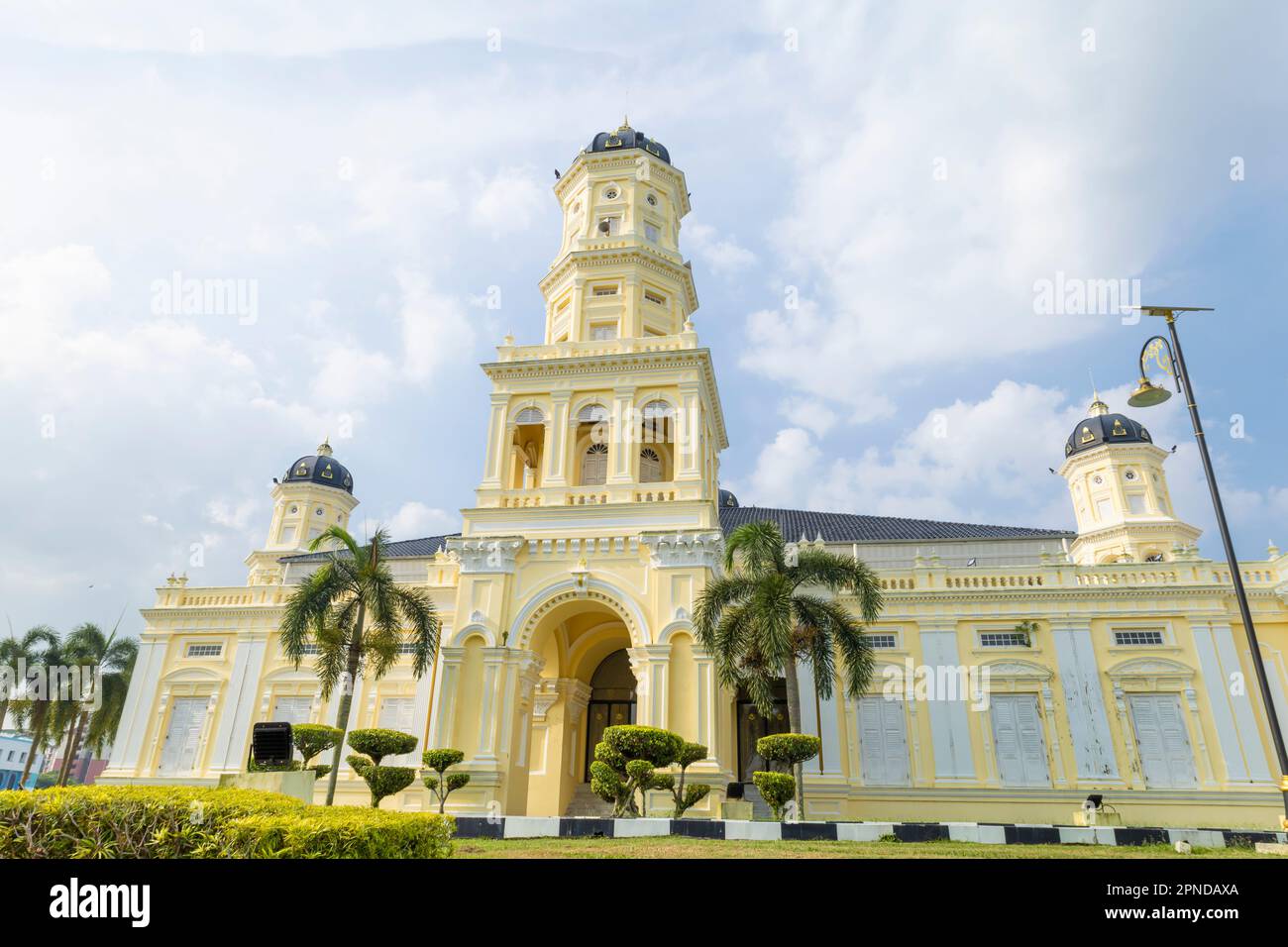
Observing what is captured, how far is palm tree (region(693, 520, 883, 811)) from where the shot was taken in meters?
19.3

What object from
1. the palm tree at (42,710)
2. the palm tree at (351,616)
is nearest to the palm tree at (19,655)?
the palm tree at (42,710)

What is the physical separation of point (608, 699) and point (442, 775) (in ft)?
31.2

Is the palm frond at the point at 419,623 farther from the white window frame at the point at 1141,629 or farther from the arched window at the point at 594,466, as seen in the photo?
the white window frame at the point at 1141,629

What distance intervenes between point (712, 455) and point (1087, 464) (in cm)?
2462

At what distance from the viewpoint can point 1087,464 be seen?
138 feet

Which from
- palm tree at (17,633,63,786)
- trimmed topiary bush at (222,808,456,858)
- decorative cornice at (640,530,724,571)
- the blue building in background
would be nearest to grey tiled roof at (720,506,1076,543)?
decorative cornice at (640,530,724,571)

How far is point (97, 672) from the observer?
36031 millimetres

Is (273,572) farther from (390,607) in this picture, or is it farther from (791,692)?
(791,692)

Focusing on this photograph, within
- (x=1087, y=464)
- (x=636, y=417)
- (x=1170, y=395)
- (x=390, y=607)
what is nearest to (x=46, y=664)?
(x=390, y=607)

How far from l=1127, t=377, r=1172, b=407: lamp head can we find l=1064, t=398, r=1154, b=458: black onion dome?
3038 centimetres

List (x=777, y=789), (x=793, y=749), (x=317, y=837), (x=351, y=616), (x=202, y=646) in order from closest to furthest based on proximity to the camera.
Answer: (x=317, y=837) → (x=777, y=789) → (x=793, y=749) → (x=351, y=616) → (x=202, y=646)

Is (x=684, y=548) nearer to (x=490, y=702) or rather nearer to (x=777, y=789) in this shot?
(x=490, y=702)

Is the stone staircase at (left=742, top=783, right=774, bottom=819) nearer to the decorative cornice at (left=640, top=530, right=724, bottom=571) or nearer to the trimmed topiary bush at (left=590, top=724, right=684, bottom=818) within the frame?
the trimmed topiary bush at (left=590, top=724, right=684, bottom=818)

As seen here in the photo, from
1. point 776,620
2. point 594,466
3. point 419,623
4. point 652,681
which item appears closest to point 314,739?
point 419,623
